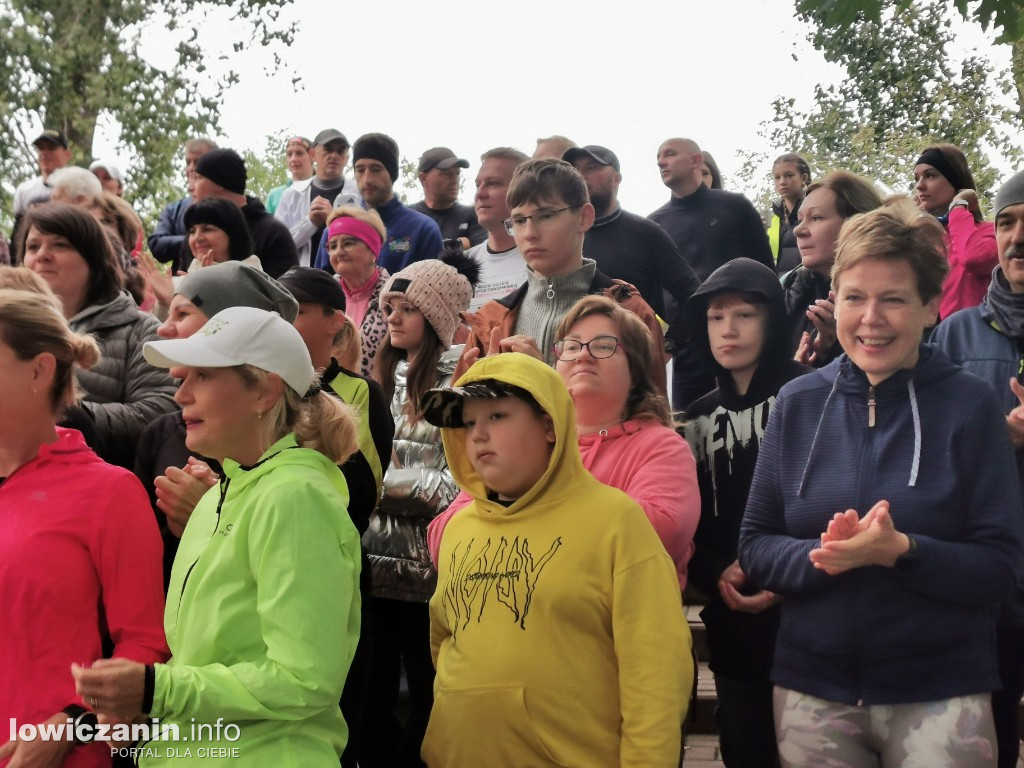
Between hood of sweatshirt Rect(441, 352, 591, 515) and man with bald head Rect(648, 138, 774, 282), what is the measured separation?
419 centimetres

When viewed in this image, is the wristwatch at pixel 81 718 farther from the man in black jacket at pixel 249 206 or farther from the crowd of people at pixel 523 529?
the man in black jacket at pixel 249 206

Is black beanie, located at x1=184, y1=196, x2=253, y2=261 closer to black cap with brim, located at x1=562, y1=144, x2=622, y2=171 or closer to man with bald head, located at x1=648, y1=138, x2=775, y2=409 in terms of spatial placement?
black cap with brim, located at x1=562, y1=144, x2=622, y2=171

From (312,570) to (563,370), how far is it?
5.17 ft

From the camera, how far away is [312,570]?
270 centimetres

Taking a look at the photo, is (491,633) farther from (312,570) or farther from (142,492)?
(142,492)

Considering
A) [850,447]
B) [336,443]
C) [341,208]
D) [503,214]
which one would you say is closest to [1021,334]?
[850,447]

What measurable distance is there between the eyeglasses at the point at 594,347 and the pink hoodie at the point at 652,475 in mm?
257

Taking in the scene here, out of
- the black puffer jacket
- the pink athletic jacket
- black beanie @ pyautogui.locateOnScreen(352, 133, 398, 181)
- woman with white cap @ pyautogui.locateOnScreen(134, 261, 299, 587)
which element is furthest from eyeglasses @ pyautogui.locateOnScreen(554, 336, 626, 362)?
black beanie @ pyautogui.locateOnScreen(352, 133, 398, 181)

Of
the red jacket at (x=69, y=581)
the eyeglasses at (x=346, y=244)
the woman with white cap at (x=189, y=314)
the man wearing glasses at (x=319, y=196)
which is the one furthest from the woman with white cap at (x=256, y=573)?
the man wearing glasses at (x=319, y=196)

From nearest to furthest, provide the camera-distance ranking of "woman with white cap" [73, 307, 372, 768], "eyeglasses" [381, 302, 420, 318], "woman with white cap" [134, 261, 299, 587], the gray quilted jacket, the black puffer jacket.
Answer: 1. "woman with white cap" [73, 307, 372, 768]
2. "woman with white cap" [134, 261, 299, 587]
3. the gray quilted jacket
4. "eyeglasses" [381, 302, 420, 318]
5. the black puffer jacket

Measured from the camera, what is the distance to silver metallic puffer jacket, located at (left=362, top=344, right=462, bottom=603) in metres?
4.55

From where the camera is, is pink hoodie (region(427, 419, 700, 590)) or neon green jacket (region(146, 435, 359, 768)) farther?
pink hoodie (region(427, 419, 700, 590))

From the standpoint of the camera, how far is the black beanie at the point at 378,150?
8.29 metres

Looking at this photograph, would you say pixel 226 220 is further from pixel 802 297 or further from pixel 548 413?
pixel 548 413
